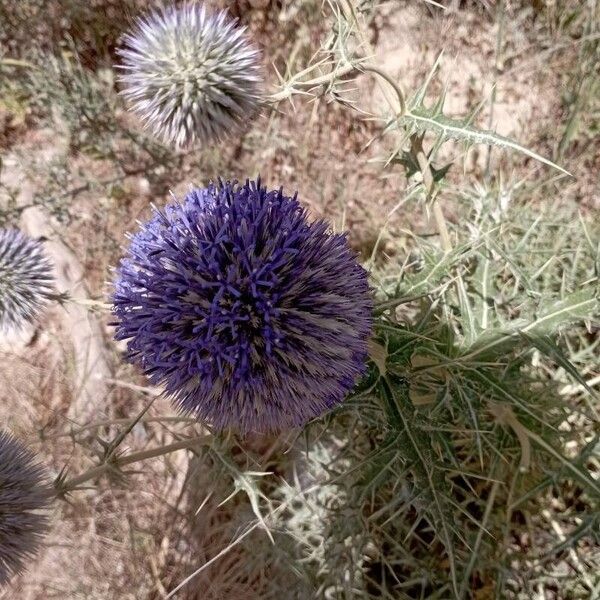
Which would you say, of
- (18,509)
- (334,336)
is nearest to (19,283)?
(18,509)

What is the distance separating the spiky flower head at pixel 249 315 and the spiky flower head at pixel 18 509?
2.30ft

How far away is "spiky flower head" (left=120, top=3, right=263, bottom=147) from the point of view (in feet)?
7.77

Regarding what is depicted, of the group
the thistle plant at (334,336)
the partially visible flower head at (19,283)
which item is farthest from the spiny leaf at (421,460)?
the partially visible flower head at (19,283)

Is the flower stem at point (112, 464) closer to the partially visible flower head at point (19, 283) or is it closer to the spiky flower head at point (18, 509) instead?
the spiky flower head at point (18, 509)

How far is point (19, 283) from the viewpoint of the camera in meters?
2.61

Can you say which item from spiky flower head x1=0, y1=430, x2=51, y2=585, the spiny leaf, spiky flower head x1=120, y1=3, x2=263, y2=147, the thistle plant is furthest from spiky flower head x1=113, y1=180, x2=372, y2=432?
spiky flower head x1=120, y1=3, x2=263, y2=147

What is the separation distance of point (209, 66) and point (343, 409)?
1.57 metres

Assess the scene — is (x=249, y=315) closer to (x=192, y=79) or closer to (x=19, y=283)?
(x=192, y=79)

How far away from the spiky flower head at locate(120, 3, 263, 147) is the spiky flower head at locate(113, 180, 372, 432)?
97 centimetres

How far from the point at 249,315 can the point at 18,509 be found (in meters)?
1.09

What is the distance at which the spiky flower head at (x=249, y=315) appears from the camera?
56.0 inches

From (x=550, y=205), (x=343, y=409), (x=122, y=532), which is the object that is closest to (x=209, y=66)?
(x=343, y=409)

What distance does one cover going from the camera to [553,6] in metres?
3.36

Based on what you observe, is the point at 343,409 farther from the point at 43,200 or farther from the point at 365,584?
the point at 43,200
